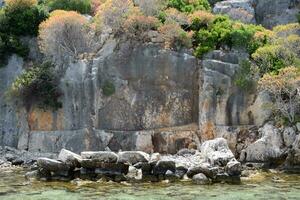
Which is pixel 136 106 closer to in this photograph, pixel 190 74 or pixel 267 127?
pixel 190 74

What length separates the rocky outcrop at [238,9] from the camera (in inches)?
2197

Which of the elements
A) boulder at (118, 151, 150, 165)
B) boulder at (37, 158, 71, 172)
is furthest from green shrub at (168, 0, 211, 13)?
boulder at (37, 158, 71, 172)

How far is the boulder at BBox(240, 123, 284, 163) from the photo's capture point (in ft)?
125

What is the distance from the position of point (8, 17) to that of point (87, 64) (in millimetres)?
9883

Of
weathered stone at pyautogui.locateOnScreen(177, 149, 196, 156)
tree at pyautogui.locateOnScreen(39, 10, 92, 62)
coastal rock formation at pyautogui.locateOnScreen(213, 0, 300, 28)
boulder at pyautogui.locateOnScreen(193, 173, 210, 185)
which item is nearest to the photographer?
boulder at pyautogui.locateOnScreen(193, 173, 210, 185)

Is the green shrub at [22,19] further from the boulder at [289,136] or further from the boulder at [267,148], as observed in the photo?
the boulder at [289,136]

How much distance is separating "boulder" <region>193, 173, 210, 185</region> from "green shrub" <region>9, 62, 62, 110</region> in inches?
619

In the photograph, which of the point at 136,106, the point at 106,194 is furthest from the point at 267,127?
the point at 106,194

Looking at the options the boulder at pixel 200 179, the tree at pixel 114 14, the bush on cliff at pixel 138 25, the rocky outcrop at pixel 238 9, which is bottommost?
the boulder at pixel 200 179

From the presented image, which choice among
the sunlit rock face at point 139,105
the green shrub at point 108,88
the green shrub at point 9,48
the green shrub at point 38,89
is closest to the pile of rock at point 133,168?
the sunlit rock face at point 139,105

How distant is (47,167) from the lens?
108ft

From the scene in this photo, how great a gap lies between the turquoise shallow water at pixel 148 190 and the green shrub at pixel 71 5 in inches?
886

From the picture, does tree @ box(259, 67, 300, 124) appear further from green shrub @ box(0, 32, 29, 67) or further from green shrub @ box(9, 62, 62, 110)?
green shrub @ box(0, 32, 29, 67)

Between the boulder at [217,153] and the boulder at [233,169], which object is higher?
the boulder at [217,153]
